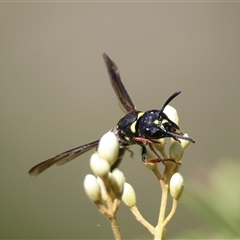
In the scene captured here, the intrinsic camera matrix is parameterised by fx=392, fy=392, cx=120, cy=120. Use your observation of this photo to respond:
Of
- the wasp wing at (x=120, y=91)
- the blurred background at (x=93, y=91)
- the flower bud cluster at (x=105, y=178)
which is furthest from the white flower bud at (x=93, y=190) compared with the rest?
the blurred background at (x=93, y=91)

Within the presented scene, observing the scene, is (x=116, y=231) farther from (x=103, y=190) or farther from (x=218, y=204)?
(x=218, y=204)

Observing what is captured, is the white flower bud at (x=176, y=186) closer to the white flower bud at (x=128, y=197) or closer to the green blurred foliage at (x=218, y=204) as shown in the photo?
the white flower bud at (x=128, y=197)

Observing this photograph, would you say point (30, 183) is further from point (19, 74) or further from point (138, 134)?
point (138, 134)

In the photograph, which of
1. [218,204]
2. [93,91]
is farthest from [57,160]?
[93,91]

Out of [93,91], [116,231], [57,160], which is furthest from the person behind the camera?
[93,91]

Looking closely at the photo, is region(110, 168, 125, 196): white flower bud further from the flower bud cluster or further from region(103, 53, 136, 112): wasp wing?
region(103, 53, 136, 112): wasp wing

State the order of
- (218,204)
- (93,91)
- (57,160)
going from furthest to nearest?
(93,91) → (218,204) → (57,160)

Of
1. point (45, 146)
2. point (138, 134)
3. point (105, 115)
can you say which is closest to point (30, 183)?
point (45, 146)

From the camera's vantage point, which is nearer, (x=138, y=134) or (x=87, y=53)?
(x=138, y=134)

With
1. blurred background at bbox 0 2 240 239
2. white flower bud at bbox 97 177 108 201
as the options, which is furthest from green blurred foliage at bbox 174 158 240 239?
white flower bud at bbox 97 177 108 201
